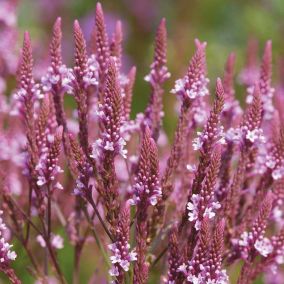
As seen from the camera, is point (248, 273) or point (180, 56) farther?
point (180, 56)

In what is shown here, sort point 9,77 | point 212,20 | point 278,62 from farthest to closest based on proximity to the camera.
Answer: point 212,20 → point 278,62 → point 9,77

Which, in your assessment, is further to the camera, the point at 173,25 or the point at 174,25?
the point at 173,25

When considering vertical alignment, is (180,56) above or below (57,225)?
above

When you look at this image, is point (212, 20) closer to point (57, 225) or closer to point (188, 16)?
point (188, 16)

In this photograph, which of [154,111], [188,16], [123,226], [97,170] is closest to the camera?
[123,226]

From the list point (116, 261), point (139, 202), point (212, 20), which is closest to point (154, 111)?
point (139, 202)

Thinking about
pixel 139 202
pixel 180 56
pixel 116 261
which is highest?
pixel 180 56
